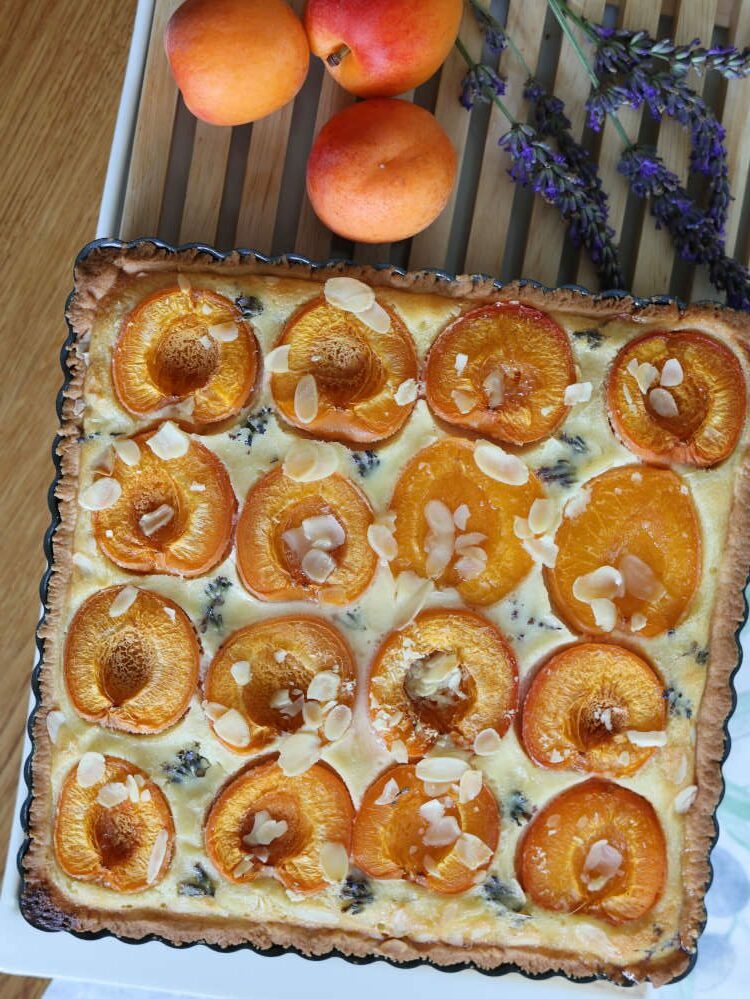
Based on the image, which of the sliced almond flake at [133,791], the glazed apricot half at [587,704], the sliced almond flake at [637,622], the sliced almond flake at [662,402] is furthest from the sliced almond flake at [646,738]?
the sliced almond flake at [133,791]

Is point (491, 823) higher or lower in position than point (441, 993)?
higher

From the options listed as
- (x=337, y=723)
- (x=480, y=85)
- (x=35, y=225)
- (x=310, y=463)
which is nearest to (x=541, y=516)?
(x=310, y=463)

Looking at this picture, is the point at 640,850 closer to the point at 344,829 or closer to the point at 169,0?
the point at 344,829

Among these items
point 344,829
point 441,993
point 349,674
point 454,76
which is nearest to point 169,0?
point 454,76

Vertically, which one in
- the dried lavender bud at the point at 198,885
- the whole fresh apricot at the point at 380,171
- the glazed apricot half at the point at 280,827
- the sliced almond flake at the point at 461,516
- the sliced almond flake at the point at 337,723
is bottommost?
the dried lavender bud at the point at 198,885

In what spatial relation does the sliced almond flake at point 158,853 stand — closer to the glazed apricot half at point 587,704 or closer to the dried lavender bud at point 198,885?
the dried lavender bud at point 198,885

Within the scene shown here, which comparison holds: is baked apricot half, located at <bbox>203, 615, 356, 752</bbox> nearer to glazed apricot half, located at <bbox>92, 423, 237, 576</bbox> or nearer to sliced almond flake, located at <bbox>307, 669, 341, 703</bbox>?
sliced almond flake, located at <bbox>307, 669, 341, 703</bbox>
